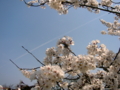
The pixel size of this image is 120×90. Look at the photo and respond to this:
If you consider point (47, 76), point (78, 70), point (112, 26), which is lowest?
point (112, 26)

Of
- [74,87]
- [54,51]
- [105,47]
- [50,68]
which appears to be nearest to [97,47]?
[105,47]

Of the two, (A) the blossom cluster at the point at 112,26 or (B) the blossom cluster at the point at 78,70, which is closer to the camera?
(B) the blossom cluster at the point at 78,70

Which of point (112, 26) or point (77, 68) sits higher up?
point (77, 68)

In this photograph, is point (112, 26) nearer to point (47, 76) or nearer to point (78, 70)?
point (78, 70)

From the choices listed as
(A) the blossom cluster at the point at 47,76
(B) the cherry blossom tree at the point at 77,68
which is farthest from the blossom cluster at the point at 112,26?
(A) the blossom cluster at the point at 47,76

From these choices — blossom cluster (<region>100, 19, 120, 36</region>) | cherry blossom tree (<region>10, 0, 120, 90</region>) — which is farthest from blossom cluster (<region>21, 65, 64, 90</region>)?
blossom cluster (<region>100, 19, 120, 36</region>)

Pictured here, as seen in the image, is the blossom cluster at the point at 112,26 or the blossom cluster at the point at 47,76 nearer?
the blossom cluster at the point at 47,76

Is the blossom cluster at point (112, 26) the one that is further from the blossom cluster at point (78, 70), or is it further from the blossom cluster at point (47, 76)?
the blossom cluster at point (47, 76)

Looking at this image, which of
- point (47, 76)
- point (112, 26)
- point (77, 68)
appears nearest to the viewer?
point (47, 76)

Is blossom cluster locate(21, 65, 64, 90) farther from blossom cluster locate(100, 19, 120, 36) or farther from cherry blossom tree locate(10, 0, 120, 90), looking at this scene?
blossom cluster locate(100, 19, 120, 36)

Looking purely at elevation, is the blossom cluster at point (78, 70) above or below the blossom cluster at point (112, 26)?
above

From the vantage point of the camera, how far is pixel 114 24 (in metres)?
11.2

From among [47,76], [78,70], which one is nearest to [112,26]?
[78,70]

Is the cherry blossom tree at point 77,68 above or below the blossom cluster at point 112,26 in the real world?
above
